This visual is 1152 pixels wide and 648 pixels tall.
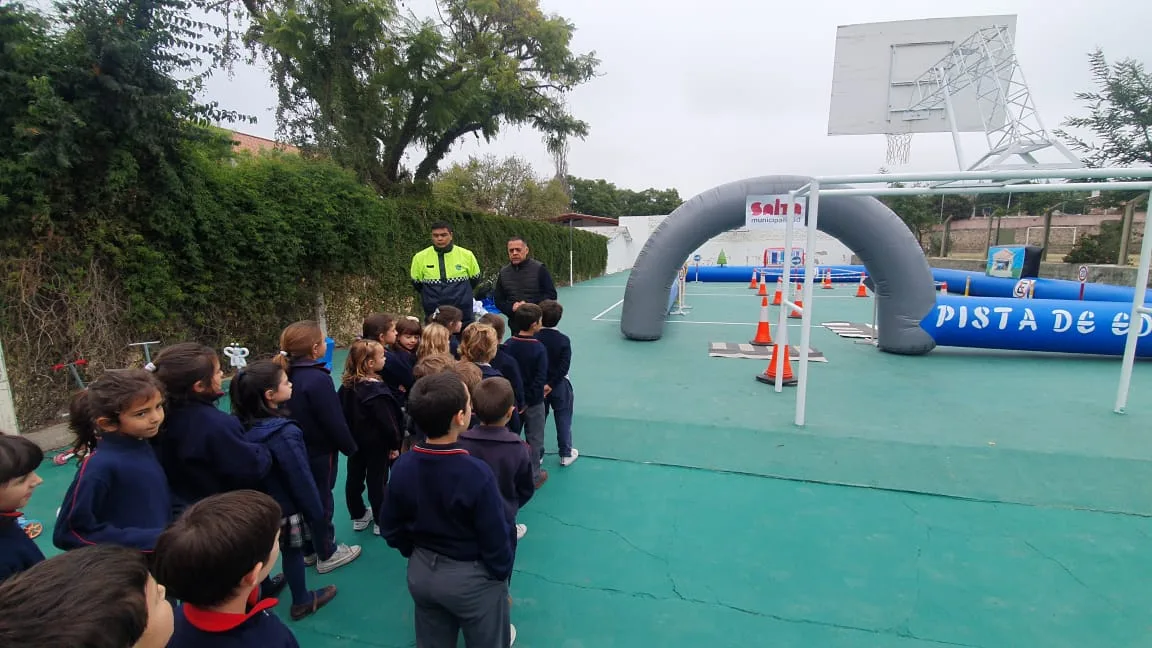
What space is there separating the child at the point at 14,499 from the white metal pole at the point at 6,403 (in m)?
3.65

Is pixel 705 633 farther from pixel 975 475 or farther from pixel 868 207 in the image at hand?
pixel 868 207

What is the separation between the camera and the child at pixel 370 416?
108 inches

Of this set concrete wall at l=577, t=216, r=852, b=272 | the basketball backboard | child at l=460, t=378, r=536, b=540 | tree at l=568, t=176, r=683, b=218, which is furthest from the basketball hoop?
tree at l=568, t=176, r=683, b=218

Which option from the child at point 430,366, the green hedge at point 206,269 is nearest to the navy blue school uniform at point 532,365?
the child at point 430,366

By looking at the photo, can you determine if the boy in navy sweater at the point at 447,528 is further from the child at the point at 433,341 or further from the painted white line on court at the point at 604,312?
the painted white line on court at the point at 604,312

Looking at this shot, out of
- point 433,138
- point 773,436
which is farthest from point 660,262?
point 433,138

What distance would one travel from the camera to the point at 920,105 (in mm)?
9117

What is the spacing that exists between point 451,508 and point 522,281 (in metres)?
3.30

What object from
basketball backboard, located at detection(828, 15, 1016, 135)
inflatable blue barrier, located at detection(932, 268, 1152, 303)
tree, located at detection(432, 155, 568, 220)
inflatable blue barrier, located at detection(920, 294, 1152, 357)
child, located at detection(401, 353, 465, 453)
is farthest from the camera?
tree, located at detection(432, 155, 568, 220)

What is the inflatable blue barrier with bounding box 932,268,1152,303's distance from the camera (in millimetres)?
10453

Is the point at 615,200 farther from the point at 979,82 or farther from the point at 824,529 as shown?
the point at 824,529

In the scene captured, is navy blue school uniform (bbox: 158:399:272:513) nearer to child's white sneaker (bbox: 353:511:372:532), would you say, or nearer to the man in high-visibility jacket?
child's white sneaker (bbox: 353:511:372:532)

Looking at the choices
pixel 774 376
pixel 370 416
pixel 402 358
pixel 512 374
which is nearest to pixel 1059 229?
pixel 774 376

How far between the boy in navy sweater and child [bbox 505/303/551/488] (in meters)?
1.62
